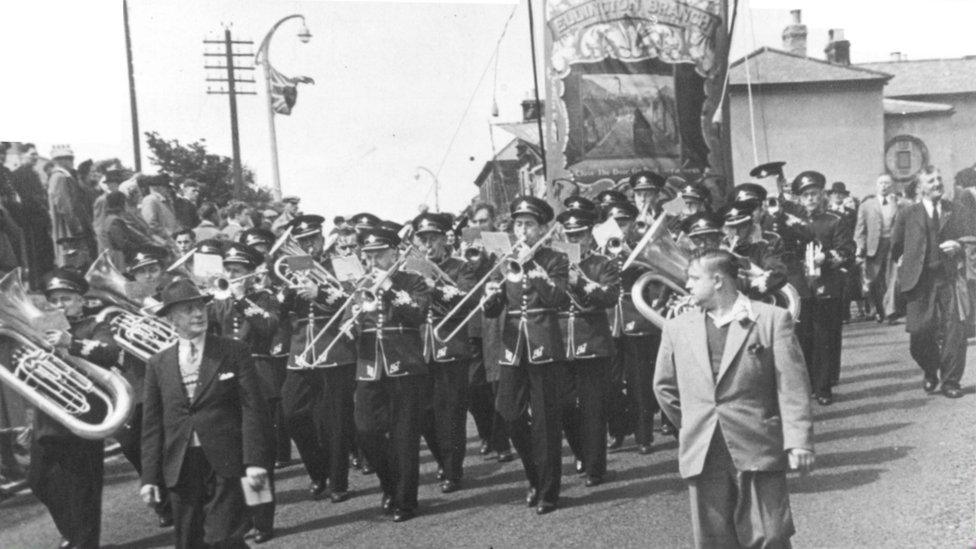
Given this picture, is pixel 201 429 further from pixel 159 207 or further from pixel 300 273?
pixel 159 207

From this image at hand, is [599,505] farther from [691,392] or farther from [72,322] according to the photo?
[72,322]

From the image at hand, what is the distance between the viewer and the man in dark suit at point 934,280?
33.7 ft

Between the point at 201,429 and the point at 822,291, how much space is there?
Result: 7.37 metres

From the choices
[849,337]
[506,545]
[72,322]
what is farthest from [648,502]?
[849,337]

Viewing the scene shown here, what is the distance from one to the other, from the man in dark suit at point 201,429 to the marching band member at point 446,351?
305 cm

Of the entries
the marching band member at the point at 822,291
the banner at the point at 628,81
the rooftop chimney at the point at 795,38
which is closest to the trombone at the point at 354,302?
the marching band member at the point at 822,291

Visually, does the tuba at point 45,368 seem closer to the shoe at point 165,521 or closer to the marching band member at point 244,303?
the shoe at point 165,521

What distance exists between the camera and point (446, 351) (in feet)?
31.4

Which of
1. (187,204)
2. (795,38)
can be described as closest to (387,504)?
(187,204)

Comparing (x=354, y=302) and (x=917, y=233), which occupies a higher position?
(x=917, y=233)

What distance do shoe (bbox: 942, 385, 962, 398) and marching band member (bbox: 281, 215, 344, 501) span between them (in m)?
5.80

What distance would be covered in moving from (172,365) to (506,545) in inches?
96.3

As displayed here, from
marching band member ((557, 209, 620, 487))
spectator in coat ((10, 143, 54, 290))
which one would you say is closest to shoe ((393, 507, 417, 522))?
marching band member ((557, 209, 620, 487))

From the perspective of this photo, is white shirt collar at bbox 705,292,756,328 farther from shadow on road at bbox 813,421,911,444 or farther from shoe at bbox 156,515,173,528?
shoe at bbox 156,515,173,528
